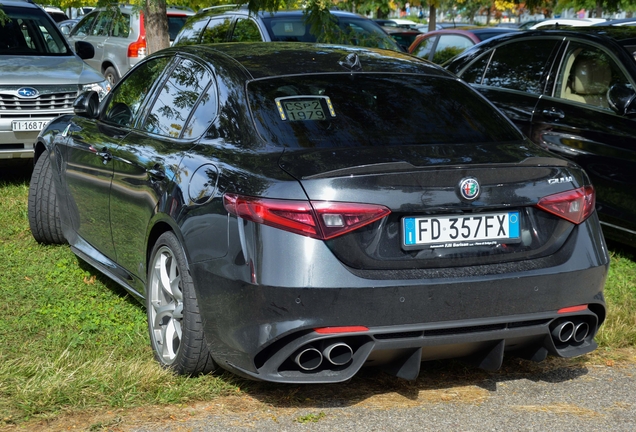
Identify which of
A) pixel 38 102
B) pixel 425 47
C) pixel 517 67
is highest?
pixel 517 67

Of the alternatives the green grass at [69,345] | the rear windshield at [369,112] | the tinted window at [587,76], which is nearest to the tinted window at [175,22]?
the green grass at [69,345]

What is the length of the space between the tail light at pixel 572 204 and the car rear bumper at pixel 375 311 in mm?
68

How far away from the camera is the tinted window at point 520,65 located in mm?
7316

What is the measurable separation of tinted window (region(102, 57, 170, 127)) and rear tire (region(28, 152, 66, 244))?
1.11m

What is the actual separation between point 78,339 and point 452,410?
1.96 meters

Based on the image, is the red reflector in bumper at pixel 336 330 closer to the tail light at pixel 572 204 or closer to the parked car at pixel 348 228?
the parked car at pixel 348 228

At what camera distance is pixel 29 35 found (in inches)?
408

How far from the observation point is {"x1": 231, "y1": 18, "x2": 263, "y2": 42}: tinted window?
10.9 metres

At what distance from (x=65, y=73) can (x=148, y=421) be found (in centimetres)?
650

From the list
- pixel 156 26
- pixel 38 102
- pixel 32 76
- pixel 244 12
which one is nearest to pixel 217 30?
pixel 244 12

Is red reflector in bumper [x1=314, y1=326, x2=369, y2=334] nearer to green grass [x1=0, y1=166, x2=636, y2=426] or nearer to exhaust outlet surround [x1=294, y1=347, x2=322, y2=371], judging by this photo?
exhaust outlet surround [x1=294, y1=347, x2=322, y2=371]

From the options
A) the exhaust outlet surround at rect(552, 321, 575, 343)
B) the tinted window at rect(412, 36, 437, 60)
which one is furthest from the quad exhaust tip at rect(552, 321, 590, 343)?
the tinted window at rect(412, 36, 437, 60)

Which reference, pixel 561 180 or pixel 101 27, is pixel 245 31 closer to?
pixel 101 27

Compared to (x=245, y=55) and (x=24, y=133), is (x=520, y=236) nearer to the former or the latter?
(x=245, y=55)
